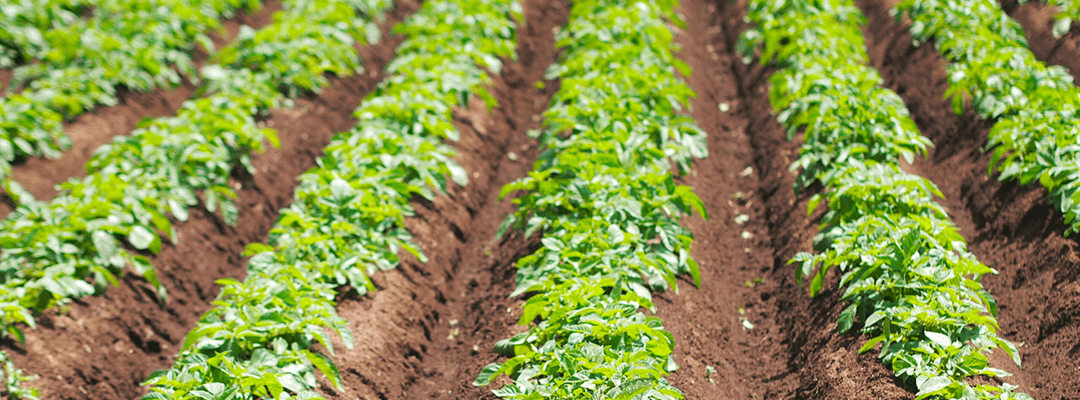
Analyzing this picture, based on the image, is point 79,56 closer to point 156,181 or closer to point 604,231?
point 156,181

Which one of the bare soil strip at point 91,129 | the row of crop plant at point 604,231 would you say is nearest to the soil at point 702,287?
the row of crop plant at point 604,231

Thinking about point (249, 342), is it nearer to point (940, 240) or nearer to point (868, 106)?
point (940, 240)

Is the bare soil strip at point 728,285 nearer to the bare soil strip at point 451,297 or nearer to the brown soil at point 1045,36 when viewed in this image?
the bare soil strip at point 451,297

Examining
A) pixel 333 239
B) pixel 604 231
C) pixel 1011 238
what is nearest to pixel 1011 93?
pixel 1011 238

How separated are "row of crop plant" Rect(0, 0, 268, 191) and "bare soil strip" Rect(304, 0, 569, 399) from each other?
3029 mm

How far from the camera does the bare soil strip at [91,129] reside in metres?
5.47

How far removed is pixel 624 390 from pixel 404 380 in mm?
1629

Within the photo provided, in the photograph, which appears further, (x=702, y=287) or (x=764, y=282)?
(x=764, y=282)

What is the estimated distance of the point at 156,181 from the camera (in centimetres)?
497

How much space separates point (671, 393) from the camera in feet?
10.5

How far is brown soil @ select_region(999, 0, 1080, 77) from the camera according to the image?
17.6ft

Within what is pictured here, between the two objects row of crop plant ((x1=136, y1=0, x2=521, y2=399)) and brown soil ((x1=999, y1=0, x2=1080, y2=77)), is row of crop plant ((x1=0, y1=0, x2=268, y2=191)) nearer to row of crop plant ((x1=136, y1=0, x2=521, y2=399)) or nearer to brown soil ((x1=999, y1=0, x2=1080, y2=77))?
row of crop plant ((x1=136, y1=0, x2=521, y2=399))

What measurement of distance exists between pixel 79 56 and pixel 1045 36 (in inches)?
337

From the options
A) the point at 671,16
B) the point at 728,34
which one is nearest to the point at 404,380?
the point at 671,16
